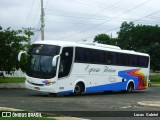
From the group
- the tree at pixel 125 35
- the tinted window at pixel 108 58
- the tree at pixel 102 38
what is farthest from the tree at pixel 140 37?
the tinted window at pixel 108 58

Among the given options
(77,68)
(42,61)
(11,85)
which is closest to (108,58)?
(77,68)

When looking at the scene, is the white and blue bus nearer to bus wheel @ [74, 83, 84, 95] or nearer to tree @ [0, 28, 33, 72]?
bus wheel @ [74, 83, 84, 95]

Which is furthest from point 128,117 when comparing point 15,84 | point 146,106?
point 15,84

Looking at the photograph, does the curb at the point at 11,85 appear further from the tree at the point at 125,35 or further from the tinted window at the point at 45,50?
the tree at the point at 125,35

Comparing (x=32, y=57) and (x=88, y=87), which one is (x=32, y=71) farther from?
(x=88, y=87)

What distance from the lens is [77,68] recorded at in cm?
2808

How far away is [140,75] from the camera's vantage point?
3612 centimetres

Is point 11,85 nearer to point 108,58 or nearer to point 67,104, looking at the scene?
point 108,58

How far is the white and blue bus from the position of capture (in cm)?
2633

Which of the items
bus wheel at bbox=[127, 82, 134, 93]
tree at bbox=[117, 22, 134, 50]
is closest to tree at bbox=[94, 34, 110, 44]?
tree at bbox=[117, 22, 134, 50]

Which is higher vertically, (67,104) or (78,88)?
(78,88)

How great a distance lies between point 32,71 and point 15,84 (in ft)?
43.2

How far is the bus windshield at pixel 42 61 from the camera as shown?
26.3 m

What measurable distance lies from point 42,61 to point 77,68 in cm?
263
